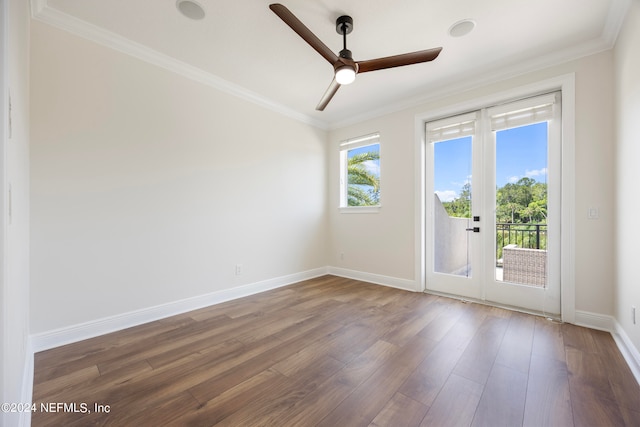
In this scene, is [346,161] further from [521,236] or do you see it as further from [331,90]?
[521,236]

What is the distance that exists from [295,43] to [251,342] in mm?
2754

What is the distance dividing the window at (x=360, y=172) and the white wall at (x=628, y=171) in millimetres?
2527

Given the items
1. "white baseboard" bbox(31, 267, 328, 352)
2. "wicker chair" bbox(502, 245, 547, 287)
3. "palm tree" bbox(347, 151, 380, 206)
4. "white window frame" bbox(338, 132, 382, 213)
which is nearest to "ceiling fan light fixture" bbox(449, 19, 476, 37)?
"white window frame" bbox(338, 132, 382, 213)

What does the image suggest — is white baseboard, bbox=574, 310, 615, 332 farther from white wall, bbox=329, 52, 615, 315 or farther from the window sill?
the window sill

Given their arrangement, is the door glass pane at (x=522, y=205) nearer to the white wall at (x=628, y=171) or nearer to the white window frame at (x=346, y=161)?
the white wall at (x=628, y=171)

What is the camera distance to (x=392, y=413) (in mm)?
1397

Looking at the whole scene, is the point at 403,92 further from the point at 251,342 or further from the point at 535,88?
the point at 251,342

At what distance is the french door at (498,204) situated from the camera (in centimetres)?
273

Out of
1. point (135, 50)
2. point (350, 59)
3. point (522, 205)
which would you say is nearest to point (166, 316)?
point (135, 50)

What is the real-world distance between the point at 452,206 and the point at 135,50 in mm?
3947

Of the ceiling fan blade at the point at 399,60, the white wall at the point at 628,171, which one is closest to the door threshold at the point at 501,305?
the white wall at the point at 628,171

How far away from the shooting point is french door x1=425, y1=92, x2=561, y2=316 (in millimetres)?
2729

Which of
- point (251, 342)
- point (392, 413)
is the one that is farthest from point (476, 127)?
point (251, 342)

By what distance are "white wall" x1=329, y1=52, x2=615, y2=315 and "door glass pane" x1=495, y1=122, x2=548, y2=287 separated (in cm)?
30
